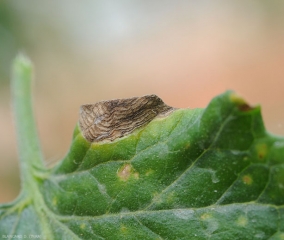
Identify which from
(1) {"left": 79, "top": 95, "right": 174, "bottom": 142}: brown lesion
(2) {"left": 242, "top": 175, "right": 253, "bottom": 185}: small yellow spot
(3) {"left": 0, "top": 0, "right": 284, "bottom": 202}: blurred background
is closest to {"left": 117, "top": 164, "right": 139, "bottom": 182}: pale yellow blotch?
(1) {"left": 79, "top": 95, "right": 174, "bottom": 142}: brown lesion

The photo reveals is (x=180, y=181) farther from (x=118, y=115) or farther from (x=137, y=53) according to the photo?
(x=137, y=53)

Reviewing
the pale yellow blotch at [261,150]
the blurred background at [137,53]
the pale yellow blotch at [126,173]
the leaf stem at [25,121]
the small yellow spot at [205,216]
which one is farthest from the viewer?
the blurred background at [137,53]

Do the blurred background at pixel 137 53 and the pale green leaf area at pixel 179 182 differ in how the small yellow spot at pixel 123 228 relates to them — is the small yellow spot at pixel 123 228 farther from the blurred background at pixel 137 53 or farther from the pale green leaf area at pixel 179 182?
the blurred background at pixel 137 53

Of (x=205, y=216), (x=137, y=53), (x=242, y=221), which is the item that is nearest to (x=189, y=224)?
(x=205, y=216)

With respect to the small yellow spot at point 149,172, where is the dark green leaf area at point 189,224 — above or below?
below

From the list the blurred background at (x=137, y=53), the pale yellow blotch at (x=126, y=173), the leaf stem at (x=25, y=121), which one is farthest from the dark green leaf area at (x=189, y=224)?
the blurred background at (x=137, y=53)

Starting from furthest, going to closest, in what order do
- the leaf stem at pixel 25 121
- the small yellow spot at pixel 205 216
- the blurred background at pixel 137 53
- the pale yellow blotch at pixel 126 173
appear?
the blurred background at pixel 137 53
the leaf stem at pixel 25 121
the pale yellow blotch at pixel 126 173
the small yellow spot at pixel 205 216

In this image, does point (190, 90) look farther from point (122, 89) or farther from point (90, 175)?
point (90, 175)
